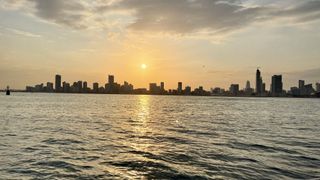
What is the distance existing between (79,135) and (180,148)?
49.4ft

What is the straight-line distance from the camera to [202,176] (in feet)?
73.7

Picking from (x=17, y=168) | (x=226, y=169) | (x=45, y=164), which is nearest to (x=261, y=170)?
(x=226, y=169)

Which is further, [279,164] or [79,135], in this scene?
[79,135]

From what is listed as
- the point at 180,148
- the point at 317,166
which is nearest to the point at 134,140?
the point at 180,148

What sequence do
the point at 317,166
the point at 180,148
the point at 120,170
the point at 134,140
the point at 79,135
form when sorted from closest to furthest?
the point at 120,170, the point at 317,166, the point at 180,148, the point at 134,140, the point at 79,135

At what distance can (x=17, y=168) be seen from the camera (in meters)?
23.9

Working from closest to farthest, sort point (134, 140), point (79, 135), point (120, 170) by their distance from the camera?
1. point (120, 170)
2. point (134, 140)
3. point (79, 135)

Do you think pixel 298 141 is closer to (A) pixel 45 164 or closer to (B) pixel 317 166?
(B) pixel 317 166

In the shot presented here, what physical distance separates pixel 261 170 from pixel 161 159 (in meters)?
7.88

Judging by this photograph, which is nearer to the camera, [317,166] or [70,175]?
[70,175]

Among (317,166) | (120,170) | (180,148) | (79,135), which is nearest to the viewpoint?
(120,170)

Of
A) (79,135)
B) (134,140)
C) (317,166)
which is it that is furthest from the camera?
(79,135)

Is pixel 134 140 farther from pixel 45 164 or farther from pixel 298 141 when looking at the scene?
pixel 298 141

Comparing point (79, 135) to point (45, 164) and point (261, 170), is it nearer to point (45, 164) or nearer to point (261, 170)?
point (45, 164)
